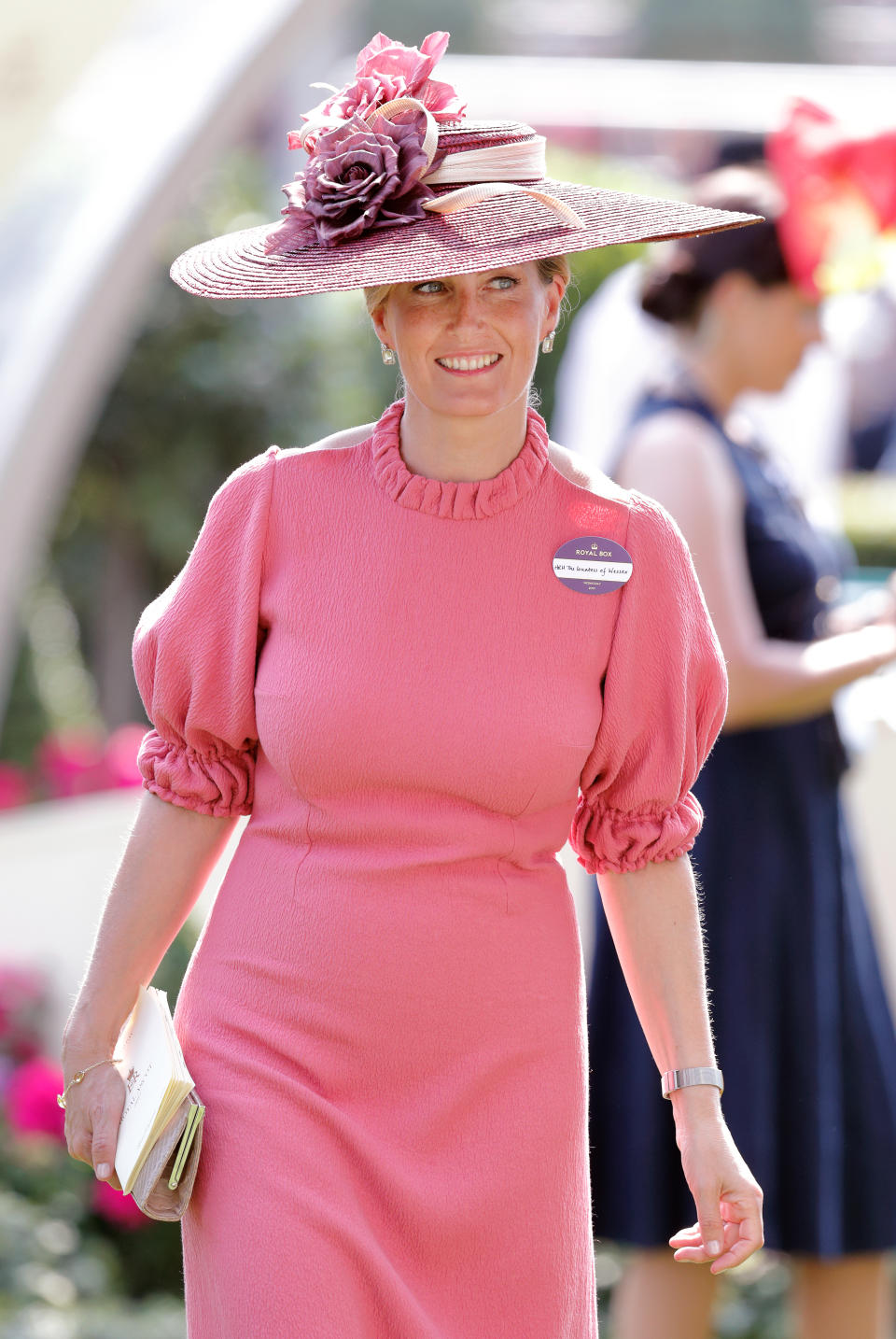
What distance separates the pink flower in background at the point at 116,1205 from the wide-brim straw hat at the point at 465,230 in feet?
8.53

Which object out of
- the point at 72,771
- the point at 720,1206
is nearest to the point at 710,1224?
the point at 720,1206

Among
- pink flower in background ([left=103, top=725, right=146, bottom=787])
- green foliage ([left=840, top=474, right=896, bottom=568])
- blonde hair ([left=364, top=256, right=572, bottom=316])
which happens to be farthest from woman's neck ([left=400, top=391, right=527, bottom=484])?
green foliage ([left=840, top=474, right=896, bottom=568])

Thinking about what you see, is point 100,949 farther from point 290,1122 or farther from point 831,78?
point 831,78

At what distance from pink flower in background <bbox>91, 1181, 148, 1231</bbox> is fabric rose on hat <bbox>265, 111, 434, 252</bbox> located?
8.79 ft

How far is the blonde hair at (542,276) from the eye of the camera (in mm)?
2102

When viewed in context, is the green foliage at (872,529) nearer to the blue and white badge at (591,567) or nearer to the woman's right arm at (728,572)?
the woman's right arm at (728,572)

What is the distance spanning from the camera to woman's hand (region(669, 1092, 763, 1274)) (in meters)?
2.07

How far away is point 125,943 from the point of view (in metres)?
2.13

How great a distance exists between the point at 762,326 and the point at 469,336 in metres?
1.51

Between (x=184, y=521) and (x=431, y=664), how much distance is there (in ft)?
27.0

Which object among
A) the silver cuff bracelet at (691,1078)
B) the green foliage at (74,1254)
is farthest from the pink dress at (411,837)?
the green foliage at (74,1254)

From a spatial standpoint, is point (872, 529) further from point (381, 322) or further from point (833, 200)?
point (381, 322)

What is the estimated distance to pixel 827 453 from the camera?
212 inches

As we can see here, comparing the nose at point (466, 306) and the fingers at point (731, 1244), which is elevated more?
the nose at point (466, 306)
